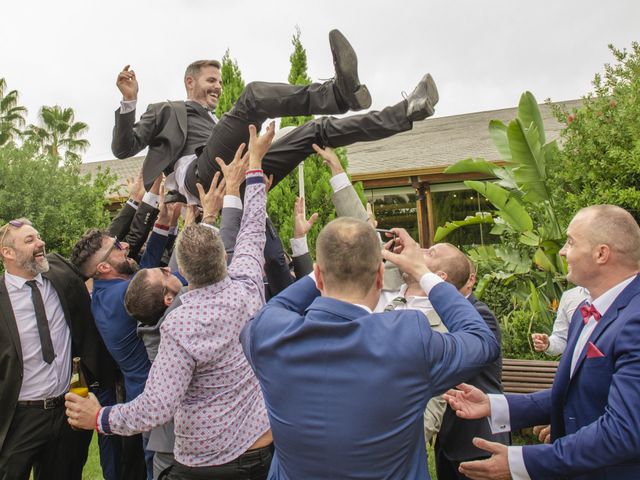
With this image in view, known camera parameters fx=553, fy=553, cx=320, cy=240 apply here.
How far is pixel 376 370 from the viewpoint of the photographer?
1.79 metres

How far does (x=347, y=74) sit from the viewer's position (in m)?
3.38

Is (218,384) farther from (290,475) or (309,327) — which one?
(309,327)

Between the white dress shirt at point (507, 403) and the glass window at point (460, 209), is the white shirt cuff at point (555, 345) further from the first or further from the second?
the glass window at point (460, 209)

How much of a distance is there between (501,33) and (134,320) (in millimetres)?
16369

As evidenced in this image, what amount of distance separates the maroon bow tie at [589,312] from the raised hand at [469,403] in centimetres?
57

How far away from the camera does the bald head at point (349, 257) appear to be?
1934 mm

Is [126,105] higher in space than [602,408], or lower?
higher

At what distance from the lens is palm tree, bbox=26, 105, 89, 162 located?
37312 mm

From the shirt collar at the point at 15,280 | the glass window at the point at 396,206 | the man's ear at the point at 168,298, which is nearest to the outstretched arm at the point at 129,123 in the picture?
the shirt collar at the point at 15,280

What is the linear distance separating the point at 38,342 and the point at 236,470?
208cm

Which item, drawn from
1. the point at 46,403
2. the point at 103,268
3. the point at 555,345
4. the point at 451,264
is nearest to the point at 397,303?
the point at 451,264

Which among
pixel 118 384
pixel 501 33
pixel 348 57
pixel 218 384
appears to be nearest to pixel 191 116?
pixel 348 57

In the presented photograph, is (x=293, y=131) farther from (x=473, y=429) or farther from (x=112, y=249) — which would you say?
(x=473, y=429)

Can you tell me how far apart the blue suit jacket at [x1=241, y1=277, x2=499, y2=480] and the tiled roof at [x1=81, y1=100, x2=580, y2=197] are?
1162cm
